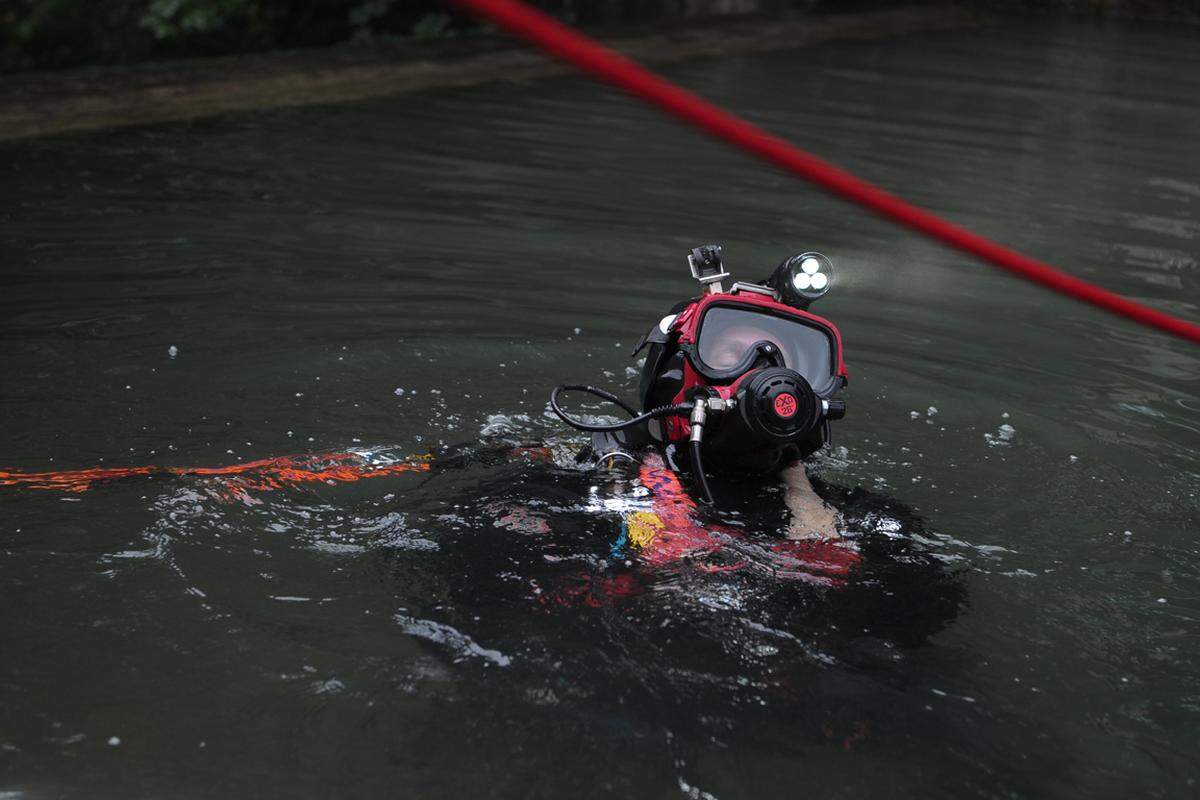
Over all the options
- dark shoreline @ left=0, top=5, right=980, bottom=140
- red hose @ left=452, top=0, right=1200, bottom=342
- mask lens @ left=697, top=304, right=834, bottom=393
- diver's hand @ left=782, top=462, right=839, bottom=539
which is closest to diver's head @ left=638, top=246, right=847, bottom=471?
mask lens @ left=697, top=304, right=834, bottom=393

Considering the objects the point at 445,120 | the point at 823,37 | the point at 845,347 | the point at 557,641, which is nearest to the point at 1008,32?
the point at 823,37

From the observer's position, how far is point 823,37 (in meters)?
15.8

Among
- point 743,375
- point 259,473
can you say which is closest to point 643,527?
point 743,375

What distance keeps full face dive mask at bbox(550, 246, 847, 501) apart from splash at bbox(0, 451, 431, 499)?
0.87 metres

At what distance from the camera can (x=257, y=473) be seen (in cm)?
421

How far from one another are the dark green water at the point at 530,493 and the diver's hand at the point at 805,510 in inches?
3.5

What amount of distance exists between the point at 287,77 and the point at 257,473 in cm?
788

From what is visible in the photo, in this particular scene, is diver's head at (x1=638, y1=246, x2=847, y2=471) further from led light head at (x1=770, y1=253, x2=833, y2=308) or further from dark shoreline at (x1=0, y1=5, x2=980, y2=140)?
dark shoreline at (x1=0, y1=5, x2=980, y2=140)

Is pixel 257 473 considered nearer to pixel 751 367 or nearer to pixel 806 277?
pixel 751 367

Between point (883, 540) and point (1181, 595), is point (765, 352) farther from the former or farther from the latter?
point (1181, 595)

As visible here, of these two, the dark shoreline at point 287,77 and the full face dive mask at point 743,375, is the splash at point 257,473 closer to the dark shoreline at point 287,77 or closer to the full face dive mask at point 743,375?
the full face dive mask at point 743,375

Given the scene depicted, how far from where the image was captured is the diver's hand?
12.4ft

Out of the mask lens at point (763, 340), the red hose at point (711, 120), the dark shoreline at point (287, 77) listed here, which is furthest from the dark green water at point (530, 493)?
the red hose at point (711, 120)

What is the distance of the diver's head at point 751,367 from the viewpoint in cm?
352
